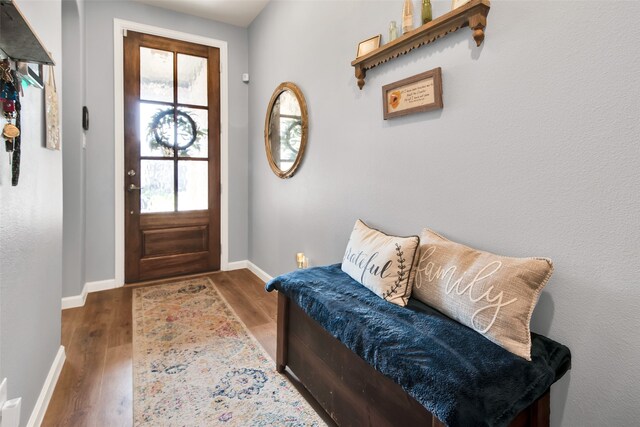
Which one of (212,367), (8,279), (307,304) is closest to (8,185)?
(8,279)

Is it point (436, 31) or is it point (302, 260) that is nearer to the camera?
point (436, 31)

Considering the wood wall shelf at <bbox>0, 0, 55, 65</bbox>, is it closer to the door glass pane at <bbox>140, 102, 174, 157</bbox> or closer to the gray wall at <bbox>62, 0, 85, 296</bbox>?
the gray wall at <bbox>62, 0, 85, 296</bbox>

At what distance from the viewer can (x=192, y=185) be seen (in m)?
3.50

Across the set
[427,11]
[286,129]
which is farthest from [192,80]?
[427,11]

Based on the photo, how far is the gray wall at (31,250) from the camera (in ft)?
3.72

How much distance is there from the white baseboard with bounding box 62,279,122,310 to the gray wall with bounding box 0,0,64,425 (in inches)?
40.8

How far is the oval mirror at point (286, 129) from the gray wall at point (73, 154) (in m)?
1.56

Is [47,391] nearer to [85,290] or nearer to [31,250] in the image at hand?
[31,250]

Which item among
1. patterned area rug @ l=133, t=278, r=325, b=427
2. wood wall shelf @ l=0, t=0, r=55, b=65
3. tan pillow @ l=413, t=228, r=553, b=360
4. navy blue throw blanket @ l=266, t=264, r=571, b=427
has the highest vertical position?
wood wall shelf @ l=0, t=0, r=55, b=65

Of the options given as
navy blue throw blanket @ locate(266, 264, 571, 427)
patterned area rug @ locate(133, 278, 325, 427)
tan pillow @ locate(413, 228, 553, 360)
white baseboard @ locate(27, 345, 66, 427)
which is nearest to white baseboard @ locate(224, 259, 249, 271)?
patterned area rug @ locate(133, 278, 325, 427)

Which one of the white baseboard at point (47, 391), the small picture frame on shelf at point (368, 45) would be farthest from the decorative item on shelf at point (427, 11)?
the white baseboard at point (47, 391)

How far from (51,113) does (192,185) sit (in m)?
1.85

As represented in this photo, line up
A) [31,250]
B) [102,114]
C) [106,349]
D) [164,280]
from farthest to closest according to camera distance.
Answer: [164,280]
[102,114]
[106,349]
[31,250]

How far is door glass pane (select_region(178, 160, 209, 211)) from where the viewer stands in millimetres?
3439
